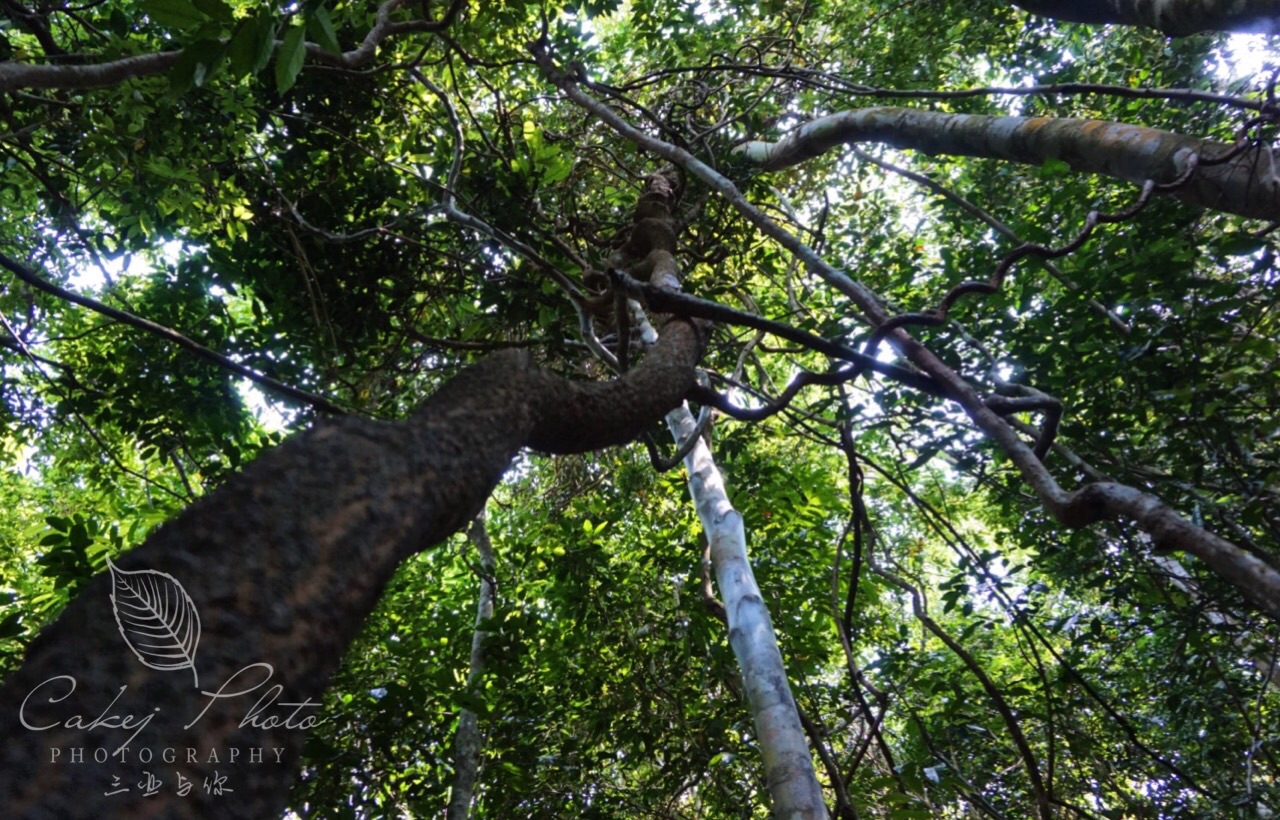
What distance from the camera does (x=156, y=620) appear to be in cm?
82

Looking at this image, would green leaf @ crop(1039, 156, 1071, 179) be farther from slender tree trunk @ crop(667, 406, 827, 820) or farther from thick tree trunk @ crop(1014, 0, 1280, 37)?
slender tree trunk @ crop(667, 406, 827, 820)

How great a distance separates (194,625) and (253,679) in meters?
0.09

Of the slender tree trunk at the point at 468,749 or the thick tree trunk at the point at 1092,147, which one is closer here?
the thick tree trunk at the point at 1092,147

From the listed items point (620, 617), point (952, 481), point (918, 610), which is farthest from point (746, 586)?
point (952, 481)

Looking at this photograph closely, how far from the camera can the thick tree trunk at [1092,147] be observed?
2.45 m

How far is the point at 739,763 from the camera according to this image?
3.62m

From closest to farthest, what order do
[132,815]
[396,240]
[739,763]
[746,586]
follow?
[132,815] → [746,586] → [739,763] → [396,240]

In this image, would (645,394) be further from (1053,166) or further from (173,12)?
(1053,166)

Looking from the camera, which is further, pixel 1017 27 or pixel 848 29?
pixel 848 29

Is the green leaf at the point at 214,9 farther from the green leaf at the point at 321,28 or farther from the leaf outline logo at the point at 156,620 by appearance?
the leaf outline logo at the point at 156,620

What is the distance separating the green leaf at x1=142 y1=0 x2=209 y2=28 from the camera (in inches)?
54.0

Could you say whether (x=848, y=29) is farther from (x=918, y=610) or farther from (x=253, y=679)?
(x=253, y=679)

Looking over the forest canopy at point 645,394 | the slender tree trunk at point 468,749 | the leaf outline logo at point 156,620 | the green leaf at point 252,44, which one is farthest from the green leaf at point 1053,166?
the leaf outline logo at point 156,620

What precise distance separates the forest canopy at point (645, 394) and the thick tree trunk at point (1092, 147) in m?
0.02
